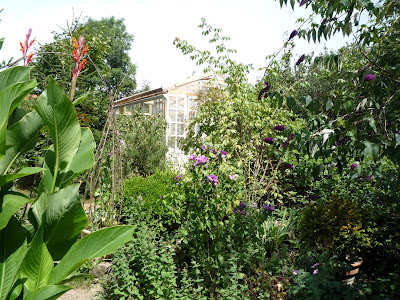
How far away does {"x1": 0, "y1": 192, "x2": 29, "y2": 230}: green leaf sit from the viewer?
1442mm

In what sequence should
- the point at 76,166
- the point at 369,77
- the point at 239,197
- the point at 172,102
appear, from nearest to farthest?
the point at 76,166 → the point at 369,77 → the point at 239,197 → the point at 172,102

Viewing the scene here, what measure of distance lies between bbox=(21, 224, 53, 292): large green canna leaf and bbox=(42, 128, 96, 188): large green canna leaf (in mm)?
261

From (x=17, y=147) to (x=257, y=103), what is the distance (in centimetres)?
460

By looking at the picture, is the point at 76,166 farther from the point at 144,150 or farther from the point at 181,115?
the point at 181,115

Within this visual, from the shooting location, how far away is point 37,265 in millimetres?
1521

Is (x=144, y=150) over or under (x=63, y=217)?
over

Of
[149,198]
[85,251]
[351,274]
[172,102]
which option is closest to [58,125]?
[85,251]

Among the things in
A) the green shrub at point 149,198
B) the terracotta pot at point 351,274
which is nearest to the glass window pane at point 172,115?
the green shrub at point 149,198

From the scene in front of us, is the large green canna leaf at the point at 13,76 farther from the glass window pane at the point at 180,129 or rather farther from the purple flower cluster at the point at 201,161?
the glass window pane at the point at 180,129

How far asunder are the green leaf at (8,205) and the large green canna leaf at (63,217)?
0.12 m

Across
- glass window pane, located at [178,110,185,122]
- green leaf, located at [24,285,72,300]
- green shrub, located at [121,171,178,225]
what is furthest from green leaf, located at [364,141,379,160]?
glass window pane, located at [178,110,185,122]

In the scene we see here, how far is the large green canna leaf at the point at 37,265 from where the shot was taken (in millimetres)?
1493

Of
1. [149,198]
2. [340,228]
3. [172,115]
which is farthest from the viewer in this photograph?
[172,115]

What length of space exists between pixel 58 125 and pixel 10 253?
0.63 m
